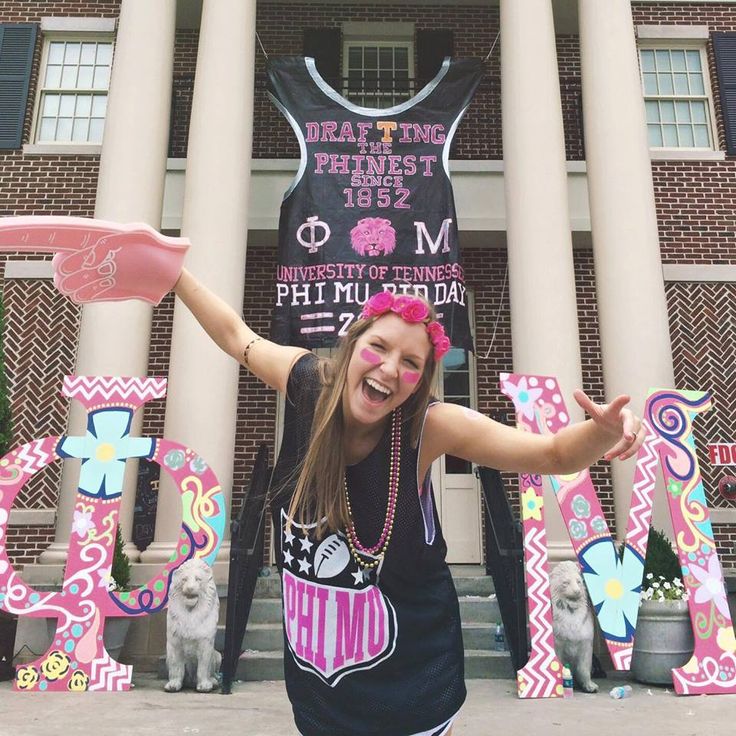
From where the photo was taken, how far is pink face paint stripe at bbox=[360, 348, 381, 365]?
1.76 m

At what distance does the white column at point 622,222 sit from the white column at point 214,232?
397cm

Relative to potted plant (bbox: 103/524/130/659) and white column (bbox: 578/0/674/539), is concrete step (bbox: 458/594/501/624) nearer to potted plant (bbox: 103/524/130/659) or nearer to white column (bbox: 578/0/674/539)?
white column (bbox: 578/0/674/539)

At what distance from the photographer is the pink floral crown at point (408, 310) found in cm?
180

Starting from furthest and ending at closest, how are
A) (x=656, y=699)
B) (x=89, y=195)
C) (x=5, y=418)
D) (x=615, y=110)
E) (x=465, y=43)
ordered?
(x=465, y=43) → (x=89, y=195) → (x=615, y=110) → (x=5, y=418) → (x=656, y=699)

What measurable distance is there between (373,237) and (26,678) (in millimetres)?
5419

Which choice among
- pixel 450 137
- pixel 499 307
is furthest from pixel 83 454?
pixel 499 307

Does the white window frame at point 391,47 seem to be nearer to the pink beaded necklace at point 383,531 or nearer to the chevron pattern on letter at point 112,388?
the chevron pattern on letter at point 112,388

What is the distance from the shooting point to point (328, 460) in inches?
67.9

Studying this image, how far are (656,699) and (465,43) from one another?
966 cm

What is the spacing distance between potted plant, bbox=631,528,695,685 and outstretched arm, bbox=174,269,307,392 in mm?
5269

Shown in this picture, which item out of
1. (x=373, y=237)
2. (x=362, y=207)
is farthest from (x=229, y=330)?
(x=362, y=207)

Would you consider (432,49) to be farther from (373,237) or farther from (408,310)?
(408,310)

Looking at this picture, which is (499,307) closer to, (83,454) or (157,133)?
(157,133)

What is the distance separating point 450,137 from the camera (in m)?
8.34
